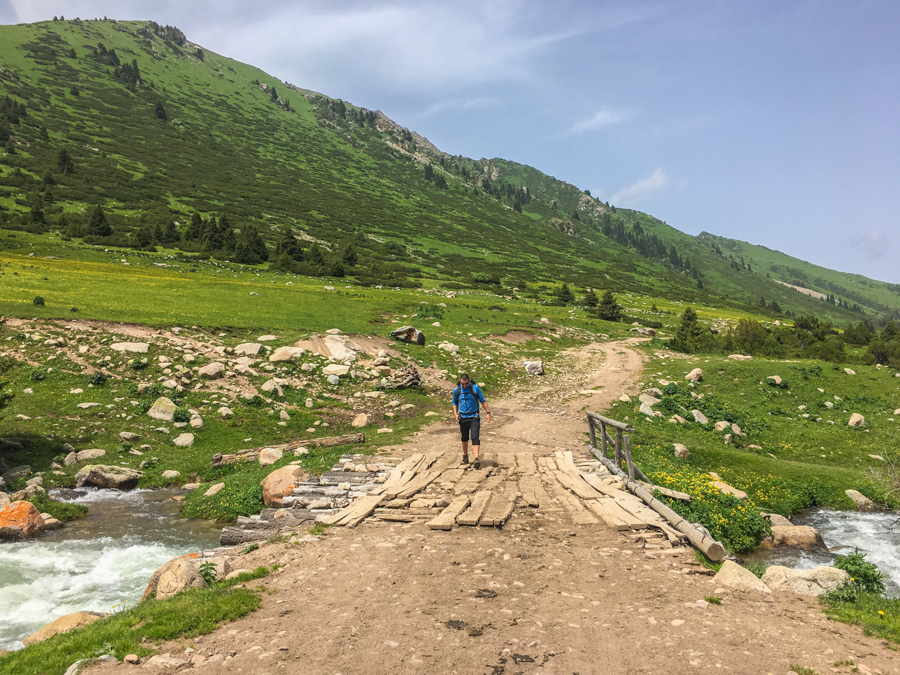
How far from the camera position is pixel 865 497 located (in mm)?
15789

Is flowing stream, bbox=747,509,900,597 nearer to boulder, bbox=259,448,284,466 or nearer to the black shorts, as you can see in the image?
A: the black shorts

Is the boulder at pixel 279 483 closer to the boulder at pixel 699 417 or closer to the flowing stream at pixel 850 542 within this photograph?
the flowing stream at pixel 850 542

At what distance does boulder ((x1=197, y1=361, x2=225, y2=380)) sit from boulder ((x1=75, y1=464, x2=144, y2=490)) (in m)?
6.69

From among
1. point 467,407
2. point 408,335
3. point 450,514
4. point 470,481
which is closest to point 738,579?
point 450,514

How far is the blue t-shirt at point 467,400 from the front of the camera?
14.2 metres

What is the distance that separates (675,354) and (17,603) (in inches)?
1642

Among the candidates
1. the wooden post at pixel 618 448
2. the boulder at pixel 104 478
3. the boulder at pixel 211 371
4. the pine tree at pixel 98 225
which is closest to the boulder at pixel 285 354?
the boulder at pixel 211 371

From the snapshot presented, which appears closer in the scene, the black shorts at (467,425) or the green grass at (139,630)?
the green grass at (139,630)

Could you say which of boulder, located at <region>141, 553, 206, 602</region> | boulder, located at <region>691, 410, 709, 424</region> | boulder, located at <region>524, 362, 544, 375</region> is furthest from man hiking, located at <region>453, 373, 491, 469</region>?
boulder, located at <region>524, 362, 544, 375</region>

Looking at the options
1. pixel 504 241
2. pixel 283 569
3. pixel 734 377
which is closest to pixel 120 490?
pixel 283 569

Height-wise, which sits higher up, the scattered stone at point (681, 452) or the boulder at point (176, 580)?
the boulder at point (176, 580)

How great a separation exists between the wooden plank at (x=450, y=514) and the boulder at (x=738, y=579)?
18.0ft

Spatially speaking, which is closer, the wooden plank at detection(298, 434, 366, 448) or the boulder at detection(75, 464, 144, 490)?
the boulder at detection(75, 464, 144, 490)

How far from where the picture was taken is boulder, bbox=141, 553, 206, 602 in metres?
7.79
